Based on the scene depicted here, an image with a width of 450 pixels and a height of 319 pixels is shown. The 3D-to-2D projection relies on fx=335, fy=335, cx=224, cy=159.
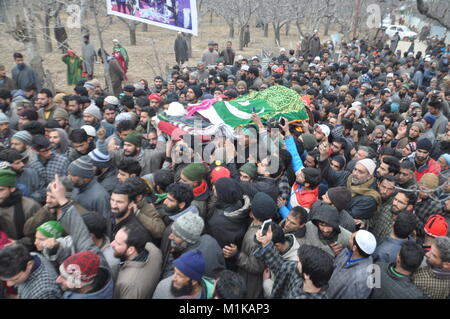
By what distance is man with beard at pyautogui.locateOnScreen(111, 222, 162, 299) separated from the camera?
2.29 metres

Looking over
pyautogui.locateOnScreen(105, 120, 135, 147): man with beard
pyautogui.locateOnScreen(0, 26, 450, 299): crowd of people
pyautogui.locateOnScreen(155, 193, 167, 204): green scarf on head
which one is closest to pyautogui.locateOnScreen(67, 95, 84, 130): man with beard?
pyautogui.locateOnScreen(0, 26, 450, 299): crowd of people

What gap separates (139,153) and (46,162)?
1.06 meters

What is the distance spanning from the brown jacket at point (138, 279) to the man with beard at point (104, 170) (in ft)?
4.58

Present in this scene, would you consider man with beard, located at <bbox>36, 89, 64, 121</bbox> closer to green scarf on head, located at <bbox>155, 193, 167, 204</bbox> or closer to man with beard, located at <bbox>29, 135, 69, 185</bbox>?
man with beard, located at <bbox>29, 135, 69, 185</bbox>

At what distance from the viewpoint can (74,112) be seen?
5516 mm

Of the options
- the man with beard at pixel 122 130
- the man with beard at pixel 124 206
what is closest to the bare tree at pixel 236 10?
the man with beard at pixel 122 130

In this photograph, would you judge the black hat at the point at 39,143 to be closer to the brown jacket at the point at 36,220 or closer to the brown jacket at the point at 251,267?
the brown jacket at the point at 36,220

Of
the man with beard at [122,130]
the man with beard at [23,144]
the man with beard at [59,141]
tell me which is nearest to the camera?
the man with beard at [23,144]

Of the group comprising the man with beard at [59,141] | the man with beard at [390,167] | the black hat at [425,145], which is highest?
the man with beard at [59,141]

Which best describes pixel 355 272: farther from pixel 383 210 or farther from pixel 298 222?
Result: pixel 383 210

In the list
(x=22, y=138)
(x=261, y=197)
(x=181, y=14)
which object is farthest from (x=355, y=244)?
(x=181, y=14)

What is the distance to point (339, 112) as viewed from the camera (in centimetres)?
622

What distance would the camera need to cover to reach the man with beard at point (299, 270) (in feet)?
7.16

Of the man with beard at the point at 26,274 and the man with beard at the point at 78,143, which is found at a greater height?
the man with beard at the point at 78,143
